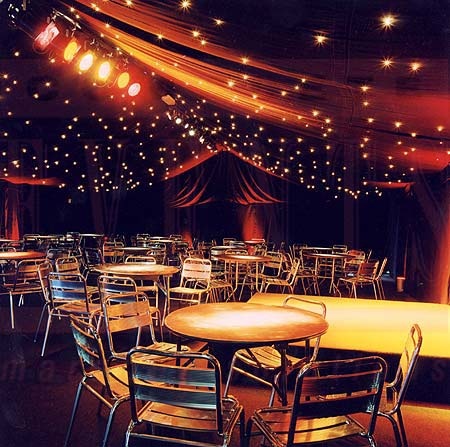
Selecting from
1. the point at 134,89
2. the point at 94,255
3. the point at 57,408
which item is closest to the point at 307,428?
the point at 57,408

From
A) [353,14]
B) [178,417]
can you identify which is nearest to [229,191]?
[353,14]

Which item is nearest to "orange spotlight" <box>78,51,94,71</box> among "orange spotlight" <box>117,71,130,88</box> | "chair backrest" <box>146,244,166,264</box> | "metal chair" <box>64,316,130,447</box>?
"orange spotlight" <box>117,71,130,88</box>

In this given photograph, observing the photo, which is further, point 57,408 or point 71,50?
point 71,50

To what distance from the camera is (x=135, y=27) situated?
146 inches

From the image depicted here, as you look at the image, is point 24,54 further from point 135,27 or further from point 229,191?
point 229,191

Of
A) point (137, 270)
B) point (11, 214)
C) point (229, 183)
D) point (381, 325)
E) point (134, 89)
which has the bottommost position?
point (381, 325)

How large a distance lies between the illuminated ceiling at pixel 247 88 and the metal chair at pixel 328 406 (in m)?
1.96

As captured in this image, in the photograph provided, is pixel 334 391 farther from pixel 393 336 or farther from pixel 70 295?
pixel 70 295

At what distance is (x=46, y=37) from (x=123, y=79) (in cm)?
161

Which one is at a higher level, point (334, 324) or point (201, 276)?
point (201, 276)

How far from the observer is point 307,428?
81.5 inches

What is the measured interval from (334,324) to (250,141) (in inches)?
176

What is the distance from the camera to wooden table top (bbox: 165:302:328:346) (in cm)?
242

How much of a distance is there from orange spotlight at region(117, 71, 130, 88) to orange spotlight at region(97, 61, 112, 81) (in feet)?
0.97
